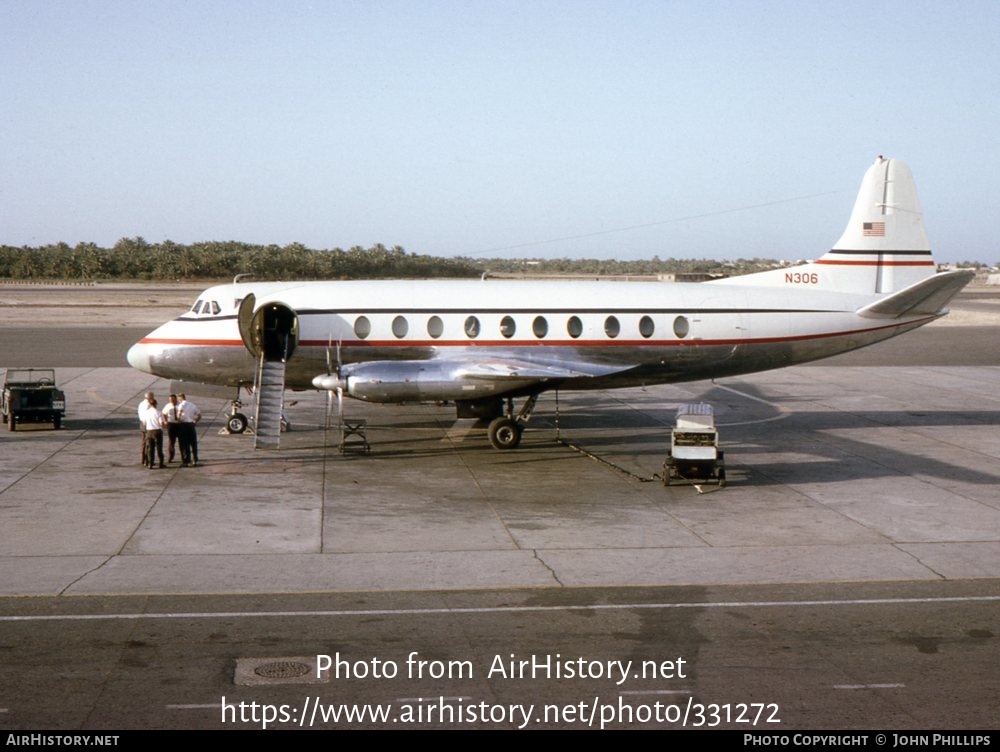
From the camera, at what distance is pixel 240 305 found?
27.6m

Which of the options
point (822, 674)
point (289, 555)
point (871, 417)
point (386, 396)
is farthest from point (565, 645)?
point (871, 417)

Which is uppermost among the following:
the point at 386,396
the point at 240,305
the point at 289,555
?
the point at 240,305

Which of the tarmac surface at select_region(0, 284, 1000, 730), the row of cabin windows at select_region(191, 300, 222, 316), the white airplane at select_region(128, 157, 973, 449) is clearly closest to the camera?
the tarmac surface at select_region(0, 284, 1000, 730)

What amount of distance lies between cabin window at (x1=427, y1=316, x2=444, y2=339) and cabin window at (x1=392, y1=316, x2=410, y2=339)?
56 centimetres

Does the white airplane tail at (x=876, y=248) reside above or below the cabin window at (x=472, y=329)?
above

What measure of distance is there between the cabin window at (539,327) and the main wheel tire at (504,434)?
8.19ft

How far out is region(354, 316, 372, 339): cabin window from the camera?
27391mm

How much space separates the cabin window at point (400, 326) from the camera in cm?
2745

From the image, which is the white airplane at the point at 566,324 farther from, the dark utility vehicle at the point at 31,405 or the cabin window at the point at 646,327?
the dark utility vehicle at the point at 31,405

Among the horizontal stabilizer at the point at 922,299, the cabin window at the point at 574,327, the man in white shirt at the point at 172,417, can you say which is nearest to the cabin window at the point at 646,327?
the cabin window at the point at 574,327

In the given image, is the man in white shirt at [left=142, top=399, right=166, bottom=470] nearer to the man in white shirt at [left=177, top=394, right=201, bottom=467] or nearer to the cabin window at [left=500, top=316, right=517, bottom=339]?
the man in white shirt at [left=177, top=394, right=201, bottom=467]

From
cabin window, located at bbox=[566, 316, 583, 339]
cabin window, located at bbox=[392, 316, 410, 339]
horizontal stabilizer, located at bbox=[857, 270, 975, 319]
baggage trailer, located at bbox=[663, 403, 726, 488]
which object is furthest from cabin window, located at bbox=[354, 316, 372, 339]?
horizontal stabilizer, located at bbox=[857, 270, 975, 319]
